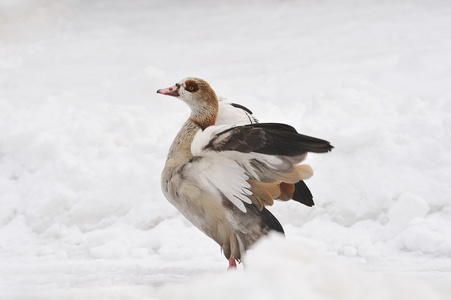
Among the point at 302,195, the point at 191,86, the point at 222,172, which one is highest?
the point at 191,86

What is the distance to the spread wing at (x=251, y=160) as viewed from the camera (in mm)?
2025

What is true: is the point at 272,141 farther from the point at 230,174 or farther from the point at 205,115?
the point at 205,115

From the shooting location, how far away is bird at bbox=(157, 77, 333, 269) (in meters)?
2.08

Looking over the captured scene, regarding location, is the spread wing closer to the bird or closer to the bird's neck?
the bird

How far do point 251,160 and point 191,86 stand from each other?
0.56 metres

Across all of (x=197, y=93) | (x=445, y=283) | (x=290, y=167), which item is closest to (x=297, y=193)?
(x=290, y=167)

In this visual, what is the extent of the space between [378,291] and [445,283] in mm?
145

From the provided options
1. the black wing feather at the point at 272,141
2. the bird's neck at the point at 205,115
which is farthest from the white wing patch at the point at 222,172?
the bird's neck at the point at 205,115

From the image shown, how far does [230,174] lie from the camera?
7.50 feet

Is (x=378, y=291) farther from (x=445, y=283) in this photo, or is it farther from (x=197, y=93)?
(x=197, y=93)

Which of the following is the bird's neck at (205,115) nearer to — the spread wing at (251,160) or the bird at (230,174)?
the bird at (230,174)

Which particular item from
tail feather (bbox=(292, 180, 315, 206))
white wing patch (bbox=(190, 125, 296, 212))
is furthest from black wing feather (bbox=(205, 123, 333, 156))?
tail feather (bbox=(292, 180, 315, 206))

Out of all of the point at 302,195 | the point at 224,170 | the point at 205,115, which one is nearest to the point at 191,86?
the point at 205,115

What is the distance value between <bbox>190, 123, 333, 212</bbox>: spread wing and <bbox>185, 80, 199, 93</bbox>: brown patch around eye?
0.31 m
